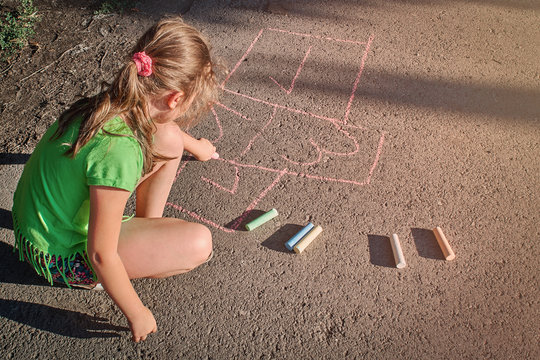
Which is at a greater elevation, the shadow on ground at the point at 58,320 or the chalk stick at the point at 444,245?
the chalk stick at the point at 444,245

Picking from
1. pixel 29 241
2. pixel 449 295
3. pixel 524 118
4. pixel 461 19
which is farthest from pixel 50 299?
pixel 461 19

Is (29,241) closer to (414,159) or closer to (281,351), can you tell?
(281,351)

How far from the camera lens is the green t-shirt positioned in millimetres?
1515

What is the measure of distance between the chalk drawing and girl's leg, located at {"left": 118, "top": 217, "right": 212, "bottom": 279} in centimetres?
40

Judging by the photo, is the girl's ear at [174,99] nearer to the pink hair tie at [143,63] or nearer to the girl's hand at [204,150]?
the pink hair tie at [143,63]

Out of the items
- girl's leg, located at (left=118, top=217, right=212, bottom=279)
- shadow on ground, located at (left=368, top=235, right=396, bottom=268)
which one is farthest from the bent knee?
shadow on ground, located at (left=368, top=235, right=396, bottom=268)

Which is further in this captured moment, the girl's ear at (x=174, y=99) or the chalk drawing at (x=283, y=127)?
the chalk drawing at (x=283, y=127)

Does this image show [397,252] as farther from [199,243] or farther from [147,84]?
[147,84]

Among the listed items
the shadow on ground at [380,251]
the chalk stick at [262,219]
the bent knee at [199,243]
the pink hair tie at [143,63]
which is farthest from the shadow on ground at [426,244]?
the pink hair tie at [143,63]

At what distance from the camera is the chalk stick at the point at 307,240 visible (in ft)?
7.35

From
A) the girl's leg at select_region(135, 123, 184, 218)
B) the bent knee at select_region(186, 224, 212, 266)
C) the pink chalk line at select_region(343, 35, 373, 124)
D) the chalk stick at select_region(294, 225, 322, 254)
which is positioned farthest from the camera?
the pink chalk line at select_region(343, 35, 373, 124)

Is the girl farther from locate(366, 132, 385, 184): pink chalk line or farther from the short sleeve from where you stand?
locate(366, 132, 385, 184): pink chalk line

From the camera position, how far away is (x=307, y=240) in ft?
7.45

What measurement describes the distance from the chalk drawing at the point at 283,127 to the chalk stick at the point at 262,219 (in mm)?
99
